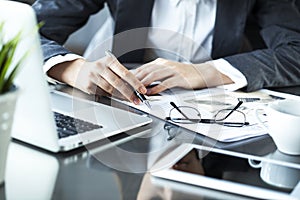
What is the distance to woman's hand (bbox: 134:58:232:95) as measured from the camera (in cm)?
127

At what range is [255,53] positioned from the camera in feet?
4.82

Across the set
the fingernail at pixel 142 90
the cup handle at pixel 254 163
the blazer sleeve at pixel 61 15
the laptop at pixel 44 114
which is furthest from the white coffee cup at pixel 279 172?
the blazer sleeve at pixel 61 15

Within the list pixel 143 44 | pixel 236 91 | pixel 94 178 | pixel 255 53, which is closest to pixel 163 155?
pixel 94 178

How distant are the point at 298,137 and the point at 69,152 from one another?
0.39 metres

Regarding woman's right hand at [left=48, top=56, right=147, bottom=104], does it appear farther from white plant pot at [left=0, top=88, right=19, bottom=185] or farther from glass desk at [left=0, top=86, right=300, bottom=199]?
white plant pot at [left=0, top=88, right=19, bottom=185]

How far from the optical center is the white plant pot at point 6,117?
0.71m

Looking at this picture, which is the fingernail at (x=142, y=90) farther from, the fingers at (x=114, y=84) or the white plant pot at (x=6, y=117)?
the white plant pot at (x=6, y=117)

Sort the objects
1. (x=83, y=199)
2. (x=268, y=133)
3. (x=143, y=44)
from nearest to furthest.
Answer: (x=83, y=199)
(x=268, y=133)
(x=143, y=44)

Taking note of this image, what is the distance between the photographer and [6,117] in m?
0.72

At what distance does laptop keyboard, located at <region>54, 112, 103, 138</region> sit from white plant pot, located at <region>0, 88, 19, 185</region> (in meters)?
0.17

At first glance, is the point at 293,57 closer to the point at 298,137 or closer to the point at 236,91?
the point at 236,91

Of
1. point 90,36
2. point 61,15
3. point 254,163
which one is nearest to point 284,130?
point 254,163

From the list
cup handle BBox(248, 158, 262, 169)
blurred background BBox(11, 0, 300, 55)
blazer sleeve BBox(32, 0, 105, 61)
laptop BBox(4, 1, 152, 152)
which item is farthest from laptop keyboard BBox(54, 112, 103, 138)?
blurred background BBox(11, 0, 300, 55)

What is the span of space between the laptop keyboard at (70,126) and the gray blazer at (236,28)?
380 millimetres
